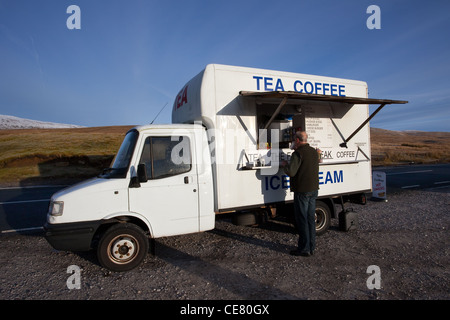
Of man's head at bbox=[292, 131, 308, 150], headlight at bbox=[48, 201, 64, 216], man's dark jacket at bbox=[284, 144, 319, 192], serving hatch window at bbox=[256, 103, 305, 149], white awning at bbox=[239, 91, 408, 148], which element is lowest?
headlight at bbox=[48, 201, 64, 216]

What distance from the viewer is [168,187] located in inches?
168

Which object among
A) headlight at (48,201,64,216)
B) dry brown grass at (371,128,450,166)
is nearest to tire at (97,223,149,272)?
headlight at (48,201,64,216)

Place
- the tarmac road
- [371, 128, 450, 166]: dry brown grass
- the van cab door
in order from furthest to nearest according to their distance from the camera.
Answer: [371, 128, 450, 166]: dry brown grass → the tarmac road → the van cab door

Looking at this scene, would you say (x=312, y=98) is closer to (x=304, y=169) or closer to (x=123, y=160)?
(x=304, y=169)

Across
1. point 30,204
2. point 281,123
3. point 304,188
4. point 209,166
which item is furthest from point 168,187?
point 30,204

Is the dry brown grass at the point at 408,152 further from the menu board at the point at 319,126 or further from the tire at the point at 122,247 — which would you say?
the tire at the point at 122,247

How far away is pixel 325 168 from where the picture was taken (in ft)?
18.3

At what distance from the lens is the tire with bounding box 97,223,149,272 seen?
157 inches

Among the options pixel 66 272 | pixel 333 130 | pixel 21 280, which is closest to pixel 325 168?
pixel 333 130

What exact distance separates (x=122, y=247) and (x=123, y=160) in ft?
4.55

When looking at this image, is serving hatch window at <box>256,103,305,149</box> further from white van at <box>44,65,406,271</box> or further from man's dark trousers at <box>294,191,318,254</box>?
man's dark trousers at <box>294,191,318,254</box>

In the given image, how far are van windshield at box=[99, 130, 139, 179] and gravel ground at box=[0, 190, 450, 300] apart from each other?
155 centimetres

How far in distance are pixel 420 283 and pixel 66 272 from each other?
530 centimetres
